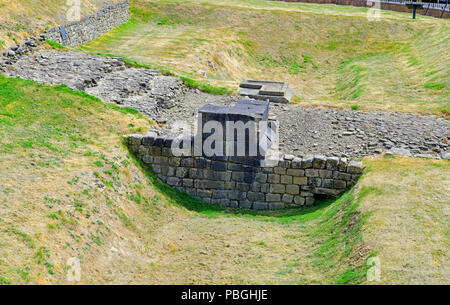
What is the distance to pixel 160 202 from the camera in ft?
50.5

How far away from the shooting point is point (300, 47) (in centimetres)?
3619

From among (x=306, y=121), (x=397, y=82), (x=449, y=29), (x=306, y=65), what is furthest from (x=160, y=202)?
(x=449, y=29)

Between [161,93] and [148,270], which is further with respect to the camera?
[161,93]

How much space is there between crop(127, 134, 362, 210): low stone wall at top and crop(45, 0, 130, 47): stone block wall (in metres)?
11.9

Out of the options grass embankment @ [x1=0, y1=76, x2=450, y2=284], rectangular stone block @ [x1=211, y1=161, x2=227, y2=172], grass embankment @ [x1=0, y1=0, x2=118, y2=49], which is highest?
grass embankment @ [x1=0, y1=0, x2=118, y2=49]

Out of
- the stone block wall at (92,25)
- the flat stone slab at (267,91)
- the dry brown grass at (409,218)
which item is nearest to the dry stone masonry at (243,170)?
the dry brown grass at (409,218)

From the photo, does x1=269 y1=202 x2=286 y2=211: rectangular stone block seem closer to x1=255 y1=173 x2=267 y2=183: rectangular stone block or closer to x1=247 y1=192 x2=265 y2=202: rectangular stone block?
x1=247 y1=192 x2=265 y2=202: rectangular stone block

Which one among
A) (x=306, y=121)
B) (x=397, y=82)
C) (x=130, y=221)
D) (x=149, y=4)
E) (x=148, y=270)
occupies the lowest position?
(x=148, y=270)

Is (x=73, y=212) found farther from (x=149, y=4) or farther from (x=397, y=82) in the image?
(x=149, y=4)

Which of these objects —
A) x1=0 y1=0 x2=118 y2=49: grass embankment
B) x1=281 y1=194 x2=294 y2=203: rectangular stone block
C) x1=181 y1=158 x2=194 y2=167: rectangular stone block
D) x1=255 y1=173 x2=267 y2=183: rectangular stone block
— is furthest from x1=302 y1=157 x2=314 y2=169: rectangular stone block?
x1=0 y1=0 x2=118 y2=49: grass embankment

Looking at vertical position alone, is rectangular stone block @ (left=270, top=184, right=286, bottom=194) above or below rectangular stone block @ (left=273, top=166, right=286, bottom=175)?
below

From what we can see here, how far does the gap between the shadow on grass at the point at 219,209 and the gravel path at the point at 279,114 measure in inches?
70.8

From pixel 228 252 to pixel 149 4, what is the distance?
30.8 metres

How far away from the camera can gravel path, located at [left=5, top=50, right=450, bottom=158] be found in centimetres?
1688
